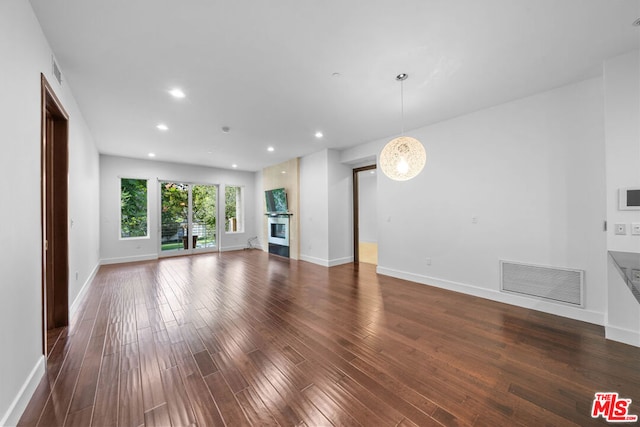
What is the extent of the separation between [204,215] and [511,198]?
8.19m

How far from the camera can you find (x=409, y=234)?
461 centimetres

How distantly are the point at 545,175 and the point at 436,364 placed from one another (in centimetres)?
290

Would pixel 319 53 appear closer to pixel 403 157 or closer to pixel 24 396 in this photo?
pixel 403 157

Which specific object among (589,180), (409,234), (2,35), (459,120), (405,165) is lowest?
(409,234)

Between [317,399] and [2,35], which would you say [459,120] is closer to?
[317,399]

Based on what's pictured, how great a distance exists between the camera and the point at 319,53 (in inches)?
91.7

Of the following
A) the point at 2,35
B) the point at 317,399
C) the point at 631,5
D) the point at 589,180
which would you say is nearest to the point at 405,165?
the point at 631,5

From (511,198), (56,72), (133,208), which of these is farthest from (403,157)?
(133,208)

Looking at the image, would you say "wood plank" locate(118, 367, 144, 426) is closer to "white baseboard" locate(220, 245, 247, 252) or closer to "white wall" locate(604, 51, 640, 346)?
"white wall" locate(604, 51, 640, 346)

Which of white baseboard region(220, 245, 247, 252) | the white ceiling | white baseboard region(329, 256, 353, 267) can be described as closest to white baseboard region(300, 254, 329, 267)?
white baseboard region(329, 256, 353, 267)

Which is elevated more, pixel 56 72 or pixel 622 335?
pixel 56 72

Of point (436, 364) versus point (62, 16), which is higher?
point (62, 16)

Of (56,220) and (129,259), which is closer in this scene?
(56,220)

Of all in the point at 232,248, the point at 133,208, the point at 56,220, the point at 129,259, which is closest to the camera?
the point at 56,220
